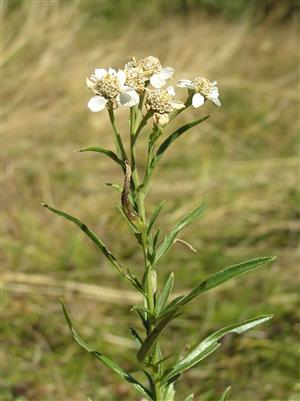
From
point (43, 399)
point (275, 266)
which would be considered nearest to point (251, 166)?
point (275, 266)

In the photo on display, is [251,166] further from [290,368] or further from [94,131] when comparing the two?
[290,368]

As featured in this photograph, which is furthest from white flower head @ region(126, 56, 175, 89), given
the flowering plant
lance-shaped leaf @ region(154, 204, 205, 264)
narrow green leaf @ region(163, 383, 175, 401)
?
narrow green leaf @ region(163, 383, 175, 401)

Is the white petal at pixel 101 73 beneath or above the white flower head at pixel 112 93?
above

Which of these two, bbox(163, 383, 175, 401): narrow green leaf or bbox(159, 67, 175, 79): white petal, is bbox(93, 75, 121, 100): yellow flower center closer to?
bbox(159, 67, 175, 79): white petal

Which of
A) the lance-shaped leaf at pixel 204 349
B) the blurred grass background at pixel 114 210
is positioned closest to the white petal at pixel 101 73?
the lance-shaped leaf at pixel 204 349

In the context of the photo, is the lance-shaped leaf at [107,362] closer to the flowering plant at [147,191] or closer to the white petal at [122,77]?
the flowering plant at [147,191]

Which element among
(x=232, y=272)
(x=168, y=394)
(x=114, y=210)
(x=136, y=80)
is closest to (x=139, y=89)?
(x=136, y=80)
